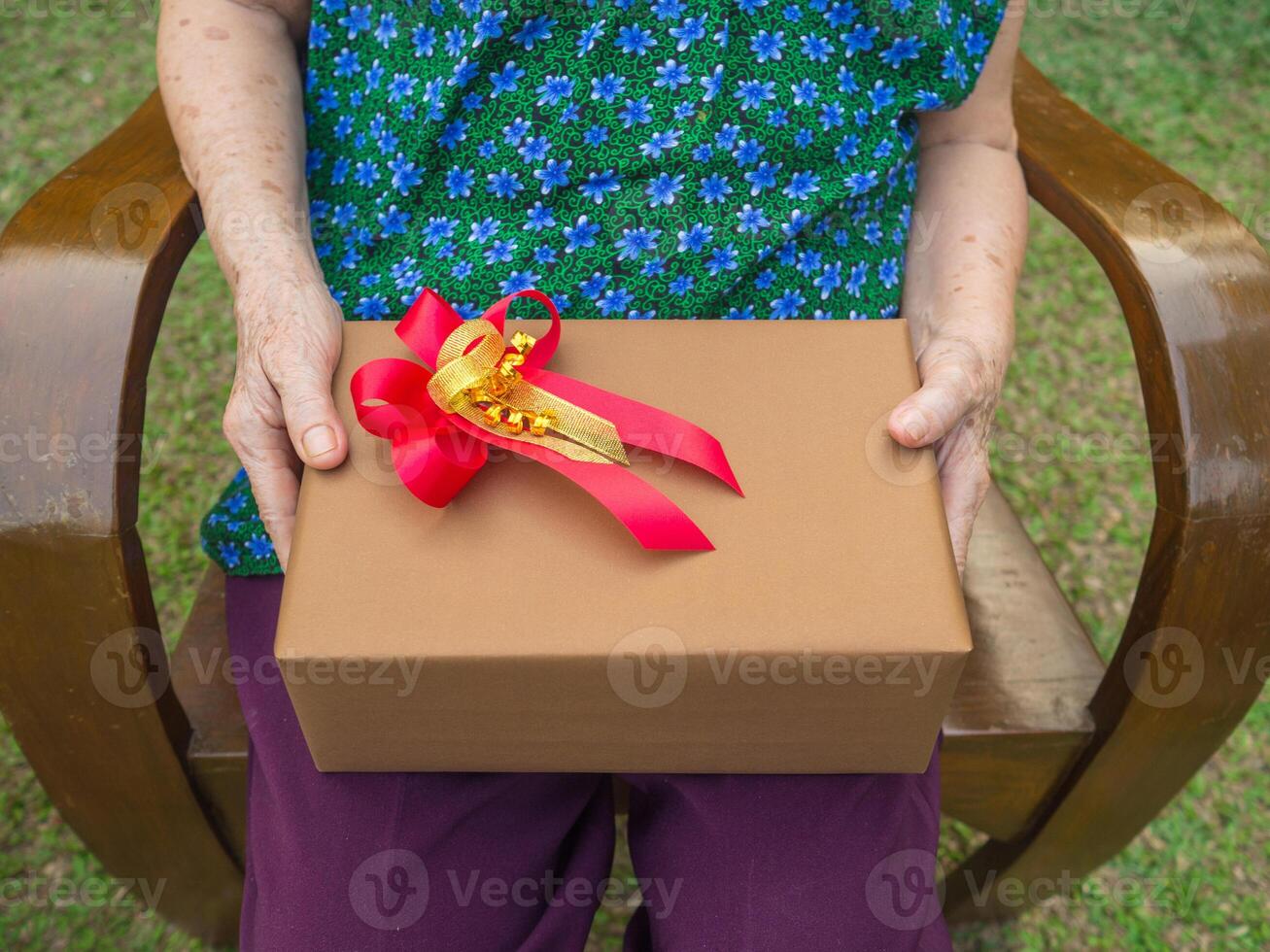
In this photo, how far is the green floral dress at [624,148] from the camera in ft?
3.16

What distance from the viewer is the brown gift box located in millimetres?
724

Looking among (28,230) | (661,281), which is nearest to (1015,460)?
(661,281)

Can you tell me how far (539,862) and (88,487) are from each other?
20.0 inches

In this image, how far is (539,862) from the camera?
95cm

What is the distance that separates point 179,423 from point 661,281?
1.44m

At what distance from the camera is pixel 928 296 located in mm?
1112

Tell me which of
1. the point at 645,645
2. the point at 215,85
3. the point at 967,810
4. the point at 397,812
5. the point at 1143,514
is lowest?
the point at 1143,514

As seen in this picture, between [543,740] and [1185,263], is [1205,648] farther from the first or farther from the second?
[543,740]
